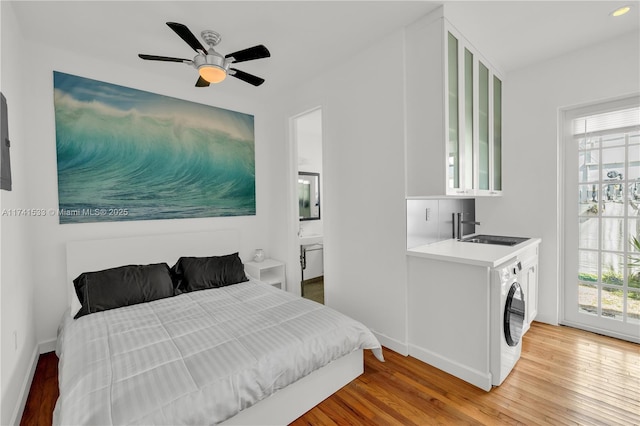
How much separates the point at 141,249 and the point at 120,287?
1.89ft

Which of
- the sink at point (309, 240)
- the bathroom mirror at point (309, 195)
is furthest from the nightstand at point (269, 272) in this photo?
the bathroom mirror at point (309, 195)

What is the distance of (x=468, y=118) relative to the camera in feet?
8.21

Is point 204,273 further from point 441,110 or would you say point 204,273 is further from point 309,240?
point 441,110

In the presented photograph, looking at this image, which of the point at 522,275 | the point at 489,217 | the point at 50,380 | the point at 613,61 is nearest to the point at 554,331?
the point at 522,275

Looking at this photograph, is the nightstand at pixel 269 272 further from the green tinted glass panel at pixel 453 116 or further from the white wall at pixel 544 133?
the white wall at pixel 544 133

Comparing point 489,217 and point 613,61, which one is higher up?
point 613,61

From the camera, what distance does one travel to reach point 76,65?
8.74 ft

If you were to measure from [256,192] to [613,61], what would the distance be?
3.91 metres

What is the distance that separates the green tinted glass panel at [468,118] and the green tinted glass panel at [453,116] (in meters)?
0.16

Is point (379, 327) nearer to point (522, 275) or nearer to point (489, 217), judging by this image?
point (522, 275)

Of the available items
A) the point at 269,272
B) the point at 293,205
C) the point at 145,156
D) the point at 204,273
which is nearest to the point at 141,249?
the point at 204,273

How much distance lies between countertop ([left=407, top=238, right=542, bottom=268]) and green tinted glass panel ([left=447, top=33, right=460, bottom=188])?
551 millimetres

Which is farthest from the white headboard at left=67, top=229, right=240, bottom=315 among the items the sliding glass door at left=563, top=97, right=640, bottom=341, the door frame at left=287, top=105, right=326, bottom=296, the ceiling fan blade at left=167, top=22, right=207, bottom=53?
the sliding glass door at left=563, top=97, right=640, bottom=341

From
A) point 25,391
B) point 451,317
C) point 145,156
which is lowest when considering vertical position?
point 25,391
